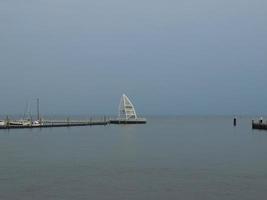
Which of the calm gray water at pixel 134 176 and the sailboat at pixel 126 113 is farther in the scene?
the sailboat at pixel 126 113

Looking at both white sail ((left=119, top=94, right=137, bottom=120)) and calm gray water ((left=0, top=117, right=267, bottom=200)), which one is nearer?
calm gray water ((left=0, top=117, right=267, bottom=200))

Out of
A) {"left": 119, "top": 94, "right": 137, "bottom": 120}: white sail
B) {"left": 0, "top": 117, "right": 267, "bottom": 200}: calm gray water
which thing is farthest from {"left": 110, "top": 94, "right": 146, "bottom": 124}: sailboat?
{"left": 0, "top": 117, "right": 267, "bottom": 200}: calm gray water

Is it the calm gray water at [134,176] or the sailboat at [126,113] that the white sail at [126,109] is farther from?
the calm gray water at [134,176]

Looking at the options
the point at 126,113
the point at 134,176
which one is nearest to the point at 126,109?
the point at 126,113

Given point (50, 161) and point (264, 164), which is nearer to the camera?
point (264, 164)

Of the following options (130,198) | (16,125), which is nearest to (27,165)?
(130,198)

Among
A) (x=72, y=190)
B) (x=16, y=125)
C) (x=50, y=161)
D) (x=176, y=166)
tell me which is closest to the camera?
(x=72, y=190)

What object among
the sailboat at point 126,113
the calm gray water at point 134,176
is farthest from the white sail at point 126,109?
the calm gray water at point 134,176

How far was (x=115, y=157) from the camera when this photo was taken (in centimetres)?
5406

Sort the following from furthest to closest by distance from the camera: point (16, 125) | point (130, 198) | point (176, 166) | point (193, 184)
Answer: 1. point (16, 125)
2. point (176, 166)
3. point (193, 184)
4. point (130, 198)

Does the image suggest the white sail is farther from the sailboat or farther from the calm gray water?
the calm gray water

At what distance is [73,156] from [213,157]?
13.2 meters

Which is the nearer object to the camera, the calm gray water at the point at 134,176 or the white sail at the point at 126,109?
the calm gray water at the point at 134,176

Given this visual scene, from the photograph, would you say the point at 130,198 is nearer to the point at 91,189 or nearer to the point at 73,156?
the point at 91,189
